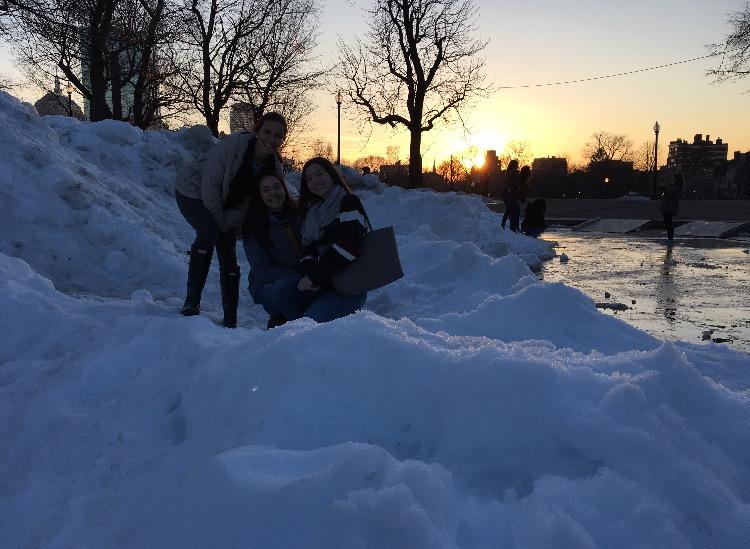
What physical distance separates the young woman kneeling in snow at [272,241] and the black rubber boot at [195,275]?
2.25ft

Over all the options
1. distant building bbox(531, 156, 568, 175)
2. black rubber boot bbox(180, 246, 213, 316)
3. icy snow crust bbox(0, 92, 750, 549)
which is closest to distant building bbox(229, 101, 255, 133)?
black rubber boot bbox(180, 246, 213, 316)

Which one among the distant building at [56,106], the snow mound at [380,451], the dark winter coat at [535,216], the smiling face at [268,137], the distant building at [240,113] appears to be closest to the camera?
the snow mound at [380,451]

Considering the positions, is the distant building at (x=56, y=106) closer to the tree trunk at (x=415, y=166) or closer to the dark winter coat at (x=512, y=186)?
the tree trunk at (x=415, y=166)

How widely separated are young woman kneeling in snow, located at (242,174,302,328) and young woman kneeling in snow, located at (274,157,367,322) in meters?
0.15

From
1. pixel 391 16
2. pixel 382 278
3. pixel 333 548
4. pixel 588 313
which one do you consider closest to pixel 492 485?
pixel 333 548

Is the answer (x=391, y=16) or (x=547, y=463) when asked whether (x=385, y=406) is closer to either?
(x=547, y=463)

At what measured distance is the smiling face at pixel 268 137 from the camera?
4.38 m

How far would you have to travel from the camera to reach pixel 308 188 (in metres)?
3.95

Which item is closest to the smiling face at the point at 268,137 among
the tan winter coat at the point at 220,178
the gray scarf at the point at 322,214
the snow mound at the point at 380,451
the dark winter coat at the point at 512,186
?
the tan winter coat at the point at 220,178

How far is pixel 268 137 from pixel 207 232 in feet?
3.24

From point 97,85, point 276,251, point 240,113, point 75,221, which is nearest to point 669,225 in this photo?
point 276,251

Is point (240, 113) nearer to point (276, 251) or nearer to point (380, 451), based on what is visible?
point (276, 251)

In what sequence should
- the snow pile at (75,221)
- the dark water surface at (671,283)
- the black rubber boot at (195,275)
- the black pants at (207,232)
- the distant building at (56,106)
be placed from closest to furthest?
the black pants at (207,232), the black rubber boot at (195,275), the dark water surface at (671,283), the snow pile at (75,221), the distant building at (56,106)

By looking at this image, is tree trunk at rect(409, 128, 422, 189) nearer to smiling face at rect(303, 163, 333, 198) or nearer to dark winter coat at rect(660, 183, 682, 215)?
dark winter coat at rect(660, 183, 682, 215)
